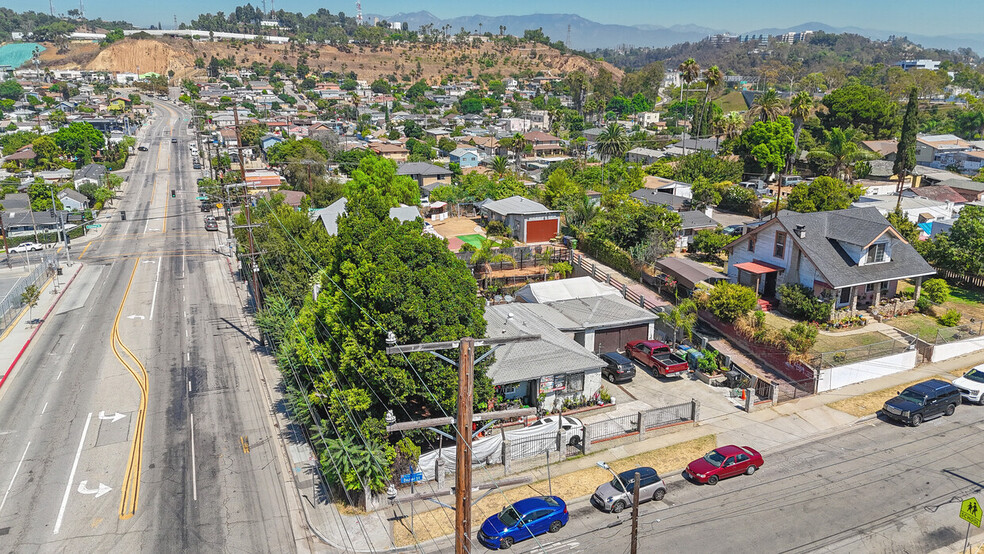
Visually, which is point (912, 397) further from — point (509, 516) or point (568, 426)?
point (509, 516)

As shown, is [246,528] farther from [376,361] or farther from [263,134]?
[263,134]

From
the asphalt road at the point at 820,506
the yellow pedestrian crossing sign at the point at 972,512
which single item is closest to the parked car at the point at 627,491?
the asphalt road at the point at 820,506

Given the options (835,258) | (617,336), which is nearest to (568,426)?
(617,336)

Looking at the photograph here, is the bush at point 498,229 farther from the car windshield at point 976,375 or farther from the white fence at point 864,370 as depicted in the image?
the car windshield at point 976,375

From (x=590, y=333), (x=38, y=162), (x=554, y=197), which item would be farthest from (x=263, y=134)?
(x=590, y=333)

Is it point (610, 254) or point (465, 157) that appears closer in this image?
point (610, 254)

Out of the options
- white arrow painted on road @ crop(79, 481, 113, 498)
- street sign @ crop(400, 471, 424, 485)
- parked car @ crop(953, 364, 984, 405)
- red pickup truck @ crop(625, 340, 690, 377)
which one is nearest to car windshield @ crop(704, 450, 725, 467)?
red pickup truck @ crop(625, 340, 690, 377)
